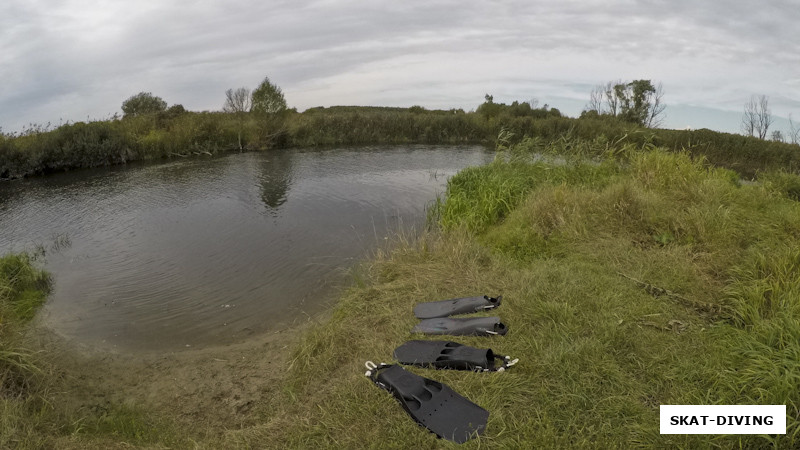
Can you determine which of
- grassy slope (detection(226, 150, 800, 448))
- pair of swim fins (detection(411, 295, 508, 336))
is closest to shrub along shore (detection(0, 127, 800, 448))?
grassy slope (detection(226, 150, 800, 448))

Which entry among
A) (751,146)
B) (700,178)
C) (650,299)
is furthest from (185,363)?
(751,146)

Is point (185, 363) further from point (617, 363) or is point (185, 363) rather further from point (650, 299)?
point (650, 299)

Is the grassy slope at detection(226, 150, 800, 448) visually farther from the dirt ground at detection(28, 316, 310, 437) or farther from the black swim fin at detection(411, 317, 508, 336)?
the dirt ground at detection(28, 316, 310, 437)

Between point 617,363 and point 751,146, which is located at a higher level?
point 751,146

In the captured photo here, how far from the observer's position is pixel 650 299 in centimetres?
395

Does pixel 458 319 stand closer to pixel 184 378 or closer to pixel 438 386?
pixel 438 386

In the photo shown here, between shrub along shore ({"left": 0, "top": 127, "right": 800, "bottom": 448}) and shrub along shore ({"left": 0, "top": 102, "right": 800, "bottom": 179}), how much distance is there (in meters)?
3.74

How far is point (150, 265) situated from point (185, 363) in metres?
3.19

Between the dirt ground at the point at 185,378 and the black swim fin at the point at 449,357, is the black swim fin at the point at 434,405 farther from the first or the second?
the dirt ground at the point at 185,378

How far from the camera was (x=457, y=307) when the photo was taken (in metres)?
4.11

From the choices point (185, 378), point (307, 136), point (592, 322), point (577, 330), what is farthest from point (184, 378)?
point (307, 136)

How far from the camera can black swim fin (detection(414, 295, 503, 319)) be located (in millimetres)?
4039

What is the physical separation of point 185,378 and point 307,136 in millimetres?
17777

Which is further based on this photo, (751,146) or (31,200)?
(751,146)
